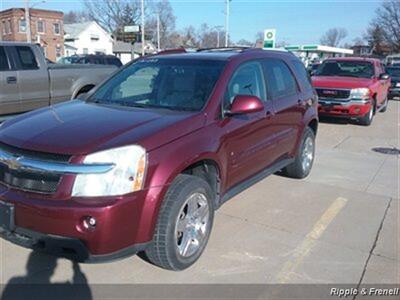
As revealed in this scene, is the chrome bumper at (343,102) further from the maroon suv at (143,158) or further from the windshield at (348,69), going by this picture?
the maroon suv at (143,158)

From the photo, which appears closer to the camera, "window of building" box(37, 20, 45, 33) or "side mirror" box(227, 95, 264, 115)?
"side mirror" box(227, 95, 264, 115)

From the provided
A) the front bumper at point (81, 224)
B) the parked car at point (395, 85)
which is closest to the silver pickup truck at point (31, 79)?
the front bumper at point (81, 224)

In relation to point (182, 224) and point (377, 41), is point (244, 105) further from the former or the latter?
point (377, 41)

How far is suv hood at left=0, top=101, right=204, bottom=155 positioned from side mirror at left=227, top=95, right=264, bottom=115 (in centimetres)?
40

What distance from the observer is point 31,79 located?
8.45 metres

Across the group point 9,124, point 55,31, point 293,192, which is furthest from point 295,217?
point 55,31

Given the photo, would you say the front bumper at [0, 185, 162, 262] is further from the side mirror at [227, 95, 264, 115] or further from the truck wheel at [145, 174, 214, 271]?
the side mirror at [227, 95, 264, 115]

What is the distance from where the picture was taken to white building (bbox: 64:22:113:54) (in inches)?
2765

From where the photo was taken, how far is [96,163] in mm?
3051

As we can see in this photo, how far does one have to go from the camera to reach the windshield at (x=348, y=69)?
42.5 ft

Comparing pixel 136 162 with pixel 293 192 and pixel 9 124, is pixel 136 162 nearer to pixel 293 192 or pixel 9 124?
pixel 9 124

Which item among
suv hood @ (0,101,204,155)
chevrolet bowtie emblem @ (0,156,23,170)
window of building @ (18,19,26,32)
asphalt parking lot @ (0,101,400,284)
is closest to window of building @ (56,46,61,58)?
window of building @ (18,19,26,32)

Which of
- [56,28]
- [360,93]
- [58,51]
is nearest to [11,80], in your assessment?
[360,93]

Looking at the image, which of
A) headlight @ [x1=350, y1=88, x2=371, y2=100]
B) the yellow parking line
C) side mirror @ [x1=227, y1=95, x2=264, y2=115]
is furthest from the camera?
headlight @ [x1=350, y1=88, x2=371, y2=100]
